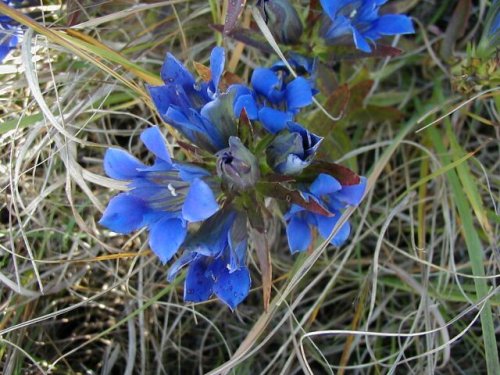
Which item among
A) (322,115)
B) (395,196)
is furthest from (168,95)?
(395,196)

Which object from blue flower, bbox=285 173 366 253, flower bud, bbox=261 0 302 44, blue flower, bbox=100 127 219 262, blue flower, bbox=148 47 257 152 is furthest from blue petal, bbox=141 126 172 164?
flower bud, bbox=261 0 302 44

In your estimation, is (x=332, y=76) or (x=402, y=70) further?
(x=402, y=70)

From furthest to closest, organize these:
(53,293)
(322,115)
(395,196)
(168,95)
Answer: (395,196) → (53,293) → (322,115) → (168,95)

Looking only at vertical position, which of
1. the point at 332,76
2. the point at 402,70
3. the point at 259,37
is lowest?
the point at 402,70

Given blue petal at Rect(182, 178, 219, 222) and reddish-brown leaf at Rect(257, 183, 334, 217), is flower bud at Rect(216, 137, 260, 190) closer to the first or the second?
reddish-brown leaf at Rect(257, 183, 334, 217)

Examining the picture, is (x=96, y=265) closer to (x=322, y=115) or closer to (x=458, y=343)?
(x=322, y=115)

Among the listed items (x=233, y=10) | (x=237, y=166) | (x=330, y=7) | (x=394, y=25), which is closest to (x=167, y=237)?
(x=237, y=166)

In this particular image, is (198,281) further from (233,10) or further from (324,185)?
(233,10)
